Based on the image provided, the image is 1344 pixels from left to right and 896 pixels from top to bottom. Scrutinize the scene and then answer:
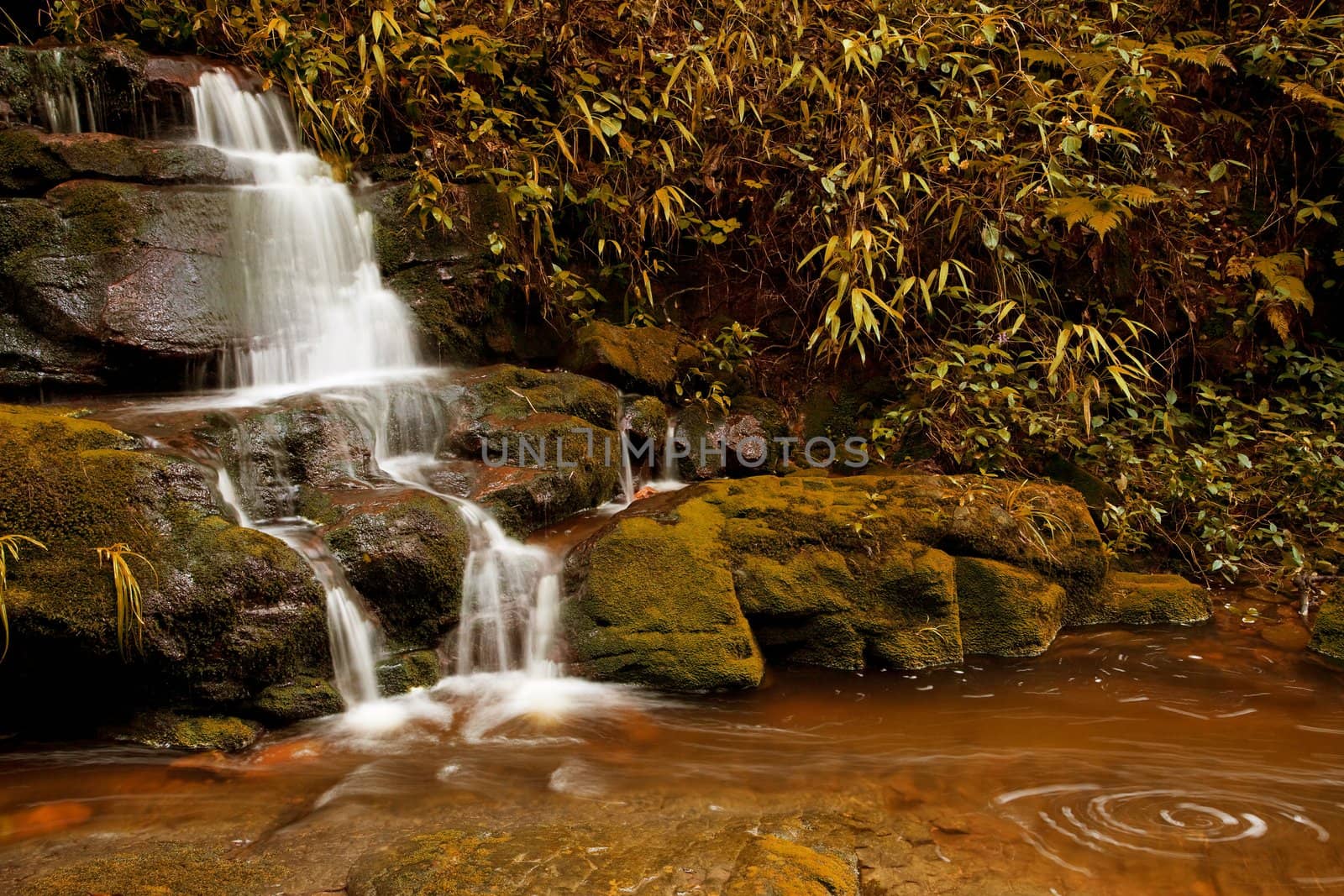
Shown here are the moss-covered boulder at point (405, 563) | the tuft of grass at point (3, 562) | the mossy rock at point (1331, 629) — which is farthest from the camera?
the mossy rock at point (1331, 629)

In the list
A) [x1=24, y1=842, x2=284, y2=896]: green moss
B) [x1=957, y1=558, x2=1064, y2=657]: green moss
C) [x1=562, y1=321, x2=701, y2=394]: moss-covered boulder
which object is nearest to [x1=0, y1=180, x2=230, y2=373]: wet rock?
[x1=562, y1=321, x2=701, y2=394]: moss-covered boulder

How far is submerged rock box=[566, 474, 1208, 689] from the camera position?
13.3 ft

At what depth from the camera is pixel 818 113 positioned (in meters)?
6.03

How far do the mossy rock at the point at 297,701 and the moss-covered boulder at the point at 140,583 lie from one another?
0.05 meters

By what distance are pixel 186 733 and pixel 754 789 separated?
228 centimetres

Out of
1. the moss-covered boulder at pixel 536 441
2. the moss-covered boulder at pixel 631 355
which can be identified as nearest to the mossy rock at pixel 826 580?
the moss-covered boulder at pixel 536 441

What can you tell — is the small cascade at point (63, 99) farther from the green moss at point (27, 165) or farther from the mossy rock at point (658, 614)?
the mossy rock at point (658, 614)

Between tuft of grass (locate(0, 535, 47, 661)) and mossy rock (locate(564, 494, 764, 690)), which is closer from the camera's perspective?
tuft of grass (locate(0, 535, 47, 661))

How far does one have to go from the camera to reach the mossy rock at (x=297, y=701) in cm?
352

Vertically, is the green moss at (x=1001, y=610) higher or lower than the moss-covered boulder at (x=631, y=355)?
lower

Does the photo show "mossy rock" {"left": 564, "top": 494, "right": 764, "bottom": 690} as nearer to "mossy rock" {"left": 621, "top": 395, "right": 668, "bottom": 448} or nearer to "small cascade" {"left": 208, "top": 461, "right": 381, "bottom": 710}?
"small cascade" {"left": 208, "top": 461, "right": 381, "bottom": 710}

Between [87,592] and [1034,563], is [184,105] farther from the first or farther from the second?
[1034,563]

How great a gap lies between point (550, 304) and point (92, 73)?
3.48 m

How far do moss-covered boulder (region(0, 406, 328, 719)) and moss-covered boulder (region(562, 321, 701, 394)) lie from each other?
2794 millimetres
